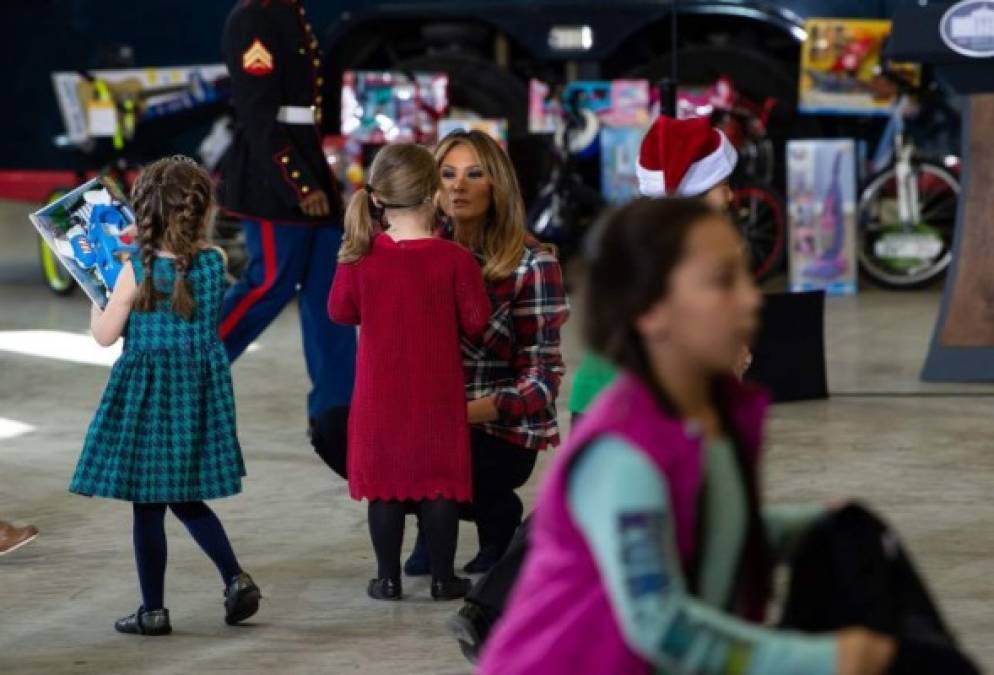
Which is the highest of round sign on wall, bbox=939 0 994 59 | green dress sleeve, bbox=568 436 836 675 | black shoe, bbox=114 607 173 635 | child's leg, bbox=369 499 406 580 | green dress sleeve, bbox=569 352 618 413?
round sign on wall, bbox=939 0 994 59

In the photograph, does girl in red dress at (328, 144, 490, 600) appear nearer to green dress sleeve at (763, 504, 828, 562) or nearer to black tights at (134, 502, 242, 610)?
black tights at (134, 502, 242, 610)

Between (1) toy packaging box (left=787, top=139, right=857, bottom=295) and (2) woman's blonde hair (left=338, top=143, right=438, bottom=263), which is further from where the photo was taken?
(1) toy packaging box (left=787, top=139, right=857, bottom=295)

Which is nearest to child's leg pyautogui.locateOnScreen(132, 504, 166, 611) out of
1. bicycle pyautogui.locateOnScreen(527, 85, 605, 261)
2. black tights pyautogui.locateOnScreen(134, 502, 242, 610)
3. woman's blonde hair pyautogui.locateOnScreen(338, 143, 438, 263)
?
black tights pyautogui.locateOnScreen(134, 502, 242, 610)

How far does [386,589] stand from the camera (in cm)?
457

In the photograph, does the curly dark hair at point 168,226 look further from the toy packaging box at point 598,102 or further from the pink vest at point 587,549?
the toy packaging box at point 598,102

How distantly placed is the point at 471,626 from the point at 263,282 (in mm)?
2911

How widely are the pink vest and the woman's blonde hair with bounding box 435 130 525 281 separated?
7.62 feet

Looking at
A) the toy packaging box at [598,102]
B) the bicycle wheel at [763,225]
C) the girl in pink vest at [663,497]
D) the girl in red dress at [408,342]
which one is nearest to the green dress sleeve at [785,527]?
the girl in pink vest at [663,497]

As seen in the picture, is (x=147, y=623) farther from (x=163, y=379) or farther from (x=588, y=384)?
(x=588, y=384)

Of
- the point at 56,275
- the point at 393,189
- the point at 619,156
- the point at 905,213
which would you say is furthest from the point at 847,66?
the point at 393,189

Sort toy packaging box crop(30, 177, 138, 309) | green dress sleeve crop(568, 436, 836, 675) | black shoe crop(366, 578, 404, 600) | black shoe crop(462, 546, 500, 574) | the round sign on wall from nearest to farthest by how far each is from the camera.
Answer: green dress sleeve crop(568, 436, 836, 675), toy packaging box crop(30, 177, 138, 309), black shoe crop(366, 578, 404, 600), black shoe crop(462, 546, 500, 574), the round sign on wall

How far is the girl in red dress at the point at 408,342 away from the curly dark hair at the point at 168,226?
0.38 meters

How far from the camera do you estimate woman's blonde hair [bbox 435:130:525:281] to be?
4531mm

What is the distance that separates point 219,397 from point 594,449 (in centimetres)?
230
